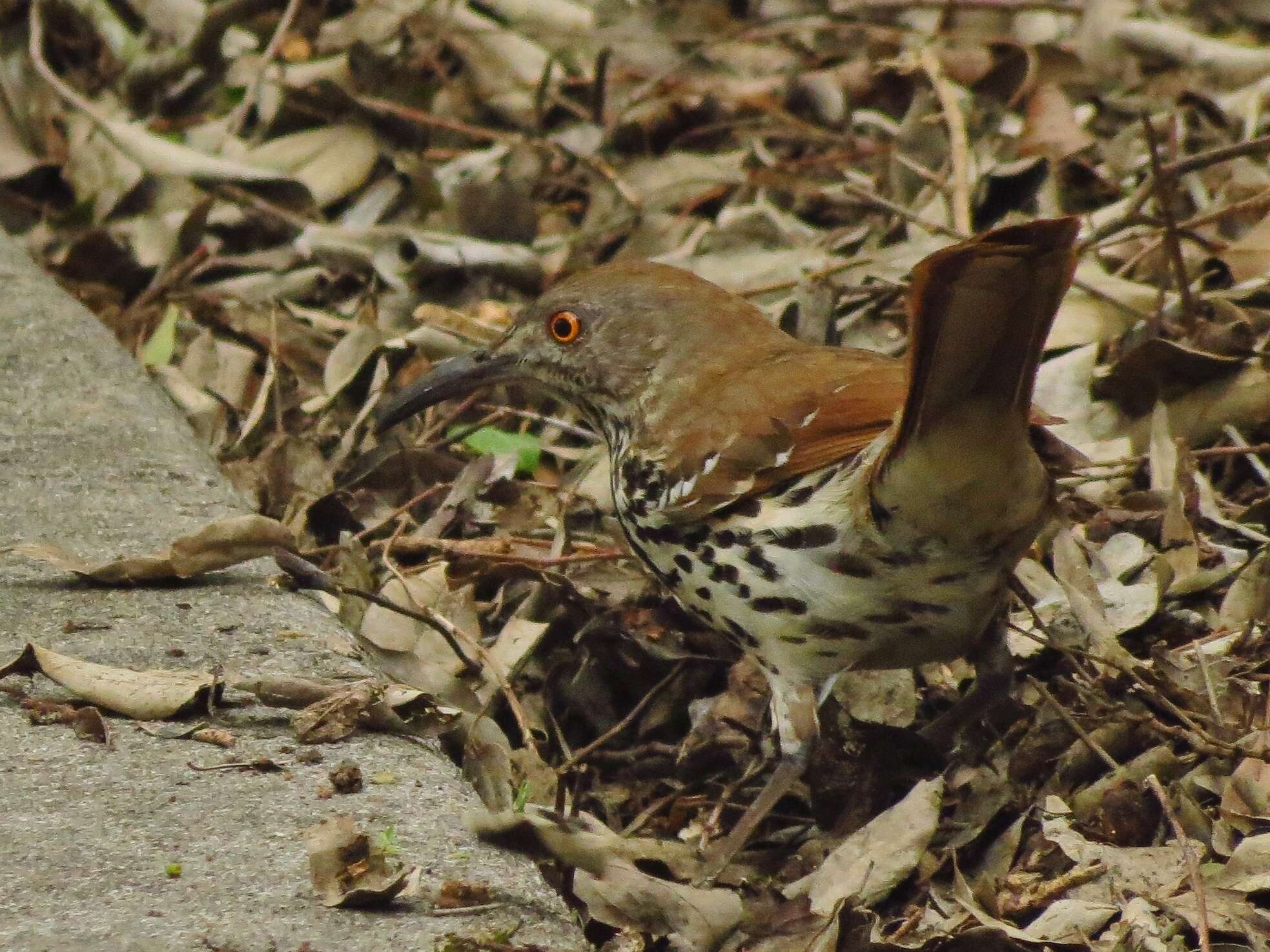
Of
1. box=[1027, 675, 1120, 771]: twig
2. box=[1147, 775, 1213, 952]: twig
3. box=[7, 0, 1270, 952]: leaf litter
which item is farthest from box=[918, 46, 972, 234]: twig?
box=[1147, 775, 1213, 952]: twig

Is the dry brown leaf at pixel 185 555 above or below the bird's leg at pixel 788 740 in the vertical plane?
above

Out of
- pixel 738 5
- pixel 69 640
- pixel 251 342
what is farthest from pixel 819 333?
pixel 738 5

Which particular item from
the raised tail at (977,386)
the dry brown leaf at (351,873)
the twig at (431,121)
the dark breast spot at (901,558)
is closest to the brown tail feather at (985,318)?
the raised tail at (977,386)

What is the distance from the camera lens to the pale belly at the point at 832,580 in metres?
3.21

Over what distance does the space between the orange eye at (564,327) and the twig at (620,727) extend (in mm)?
803

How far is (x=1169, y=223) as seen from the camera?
13.5ft

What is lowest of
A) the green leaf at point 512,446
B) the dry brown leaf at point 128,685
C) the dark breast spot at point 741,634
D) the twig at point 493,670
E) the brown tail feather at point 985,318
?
the green leaf at point 512,446

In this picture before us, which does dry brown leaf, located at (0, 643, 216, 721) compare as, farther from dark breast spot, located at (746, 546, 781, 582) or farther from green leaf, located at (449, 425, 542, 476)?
green leaf, located at (449, 425, 542, 476)

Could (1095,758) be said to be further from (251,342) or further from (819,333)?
(251,342)

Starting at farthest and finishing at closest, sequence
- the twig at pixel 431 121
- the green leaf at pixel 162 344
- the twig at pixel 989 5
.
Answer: the twig at pixel 989 5, the twig at pixel 431 121, the green leaf at pixel 162 344

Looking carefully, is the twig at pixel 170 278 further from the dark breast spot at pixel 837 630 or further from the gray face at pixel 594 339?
the dark breast spot at pixel 837 630

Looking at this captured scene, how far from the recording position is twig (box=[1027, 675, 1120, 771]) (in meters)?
3.37

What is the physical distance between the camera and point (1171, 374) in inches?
170

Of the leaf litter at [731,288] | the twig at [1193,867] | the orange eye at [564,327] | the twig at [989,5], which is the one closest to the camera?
the twig at [1193,867]
